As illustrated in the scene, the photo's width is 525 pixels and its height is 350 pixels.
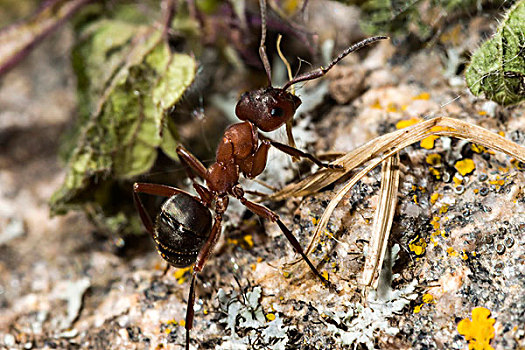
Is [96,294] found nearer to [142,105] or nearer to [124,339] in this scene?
[124,339]

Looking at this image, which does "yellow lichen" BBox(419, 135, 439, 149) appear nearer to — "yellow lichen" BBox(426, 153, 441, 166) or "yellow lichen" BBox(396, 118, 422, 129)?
"yellow lichen" BBox(426, 153, 441, 166)

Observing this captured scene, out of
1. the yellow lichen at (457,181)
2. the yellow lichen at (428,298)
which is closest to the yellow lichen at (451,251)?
the yellow lichen at (428,298)

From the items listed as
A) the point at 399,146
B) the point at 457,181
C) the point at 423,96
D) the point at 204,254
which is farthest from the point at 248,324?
the point at 423,96

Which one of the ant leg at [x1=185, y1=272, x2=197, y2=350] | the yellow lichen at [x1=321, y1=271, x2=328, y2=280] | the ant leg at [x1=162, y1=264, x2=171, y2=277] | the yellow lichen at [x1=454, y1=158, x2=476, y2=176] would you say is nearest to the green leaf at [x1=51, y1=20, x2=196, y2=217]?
the ant leg at [x1=162, y1=264, x2=171, y2=277]

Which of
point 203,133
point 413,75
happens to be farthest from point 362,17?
point 203,133

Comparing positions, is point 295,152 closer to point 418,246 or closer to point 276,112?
point 276,112
